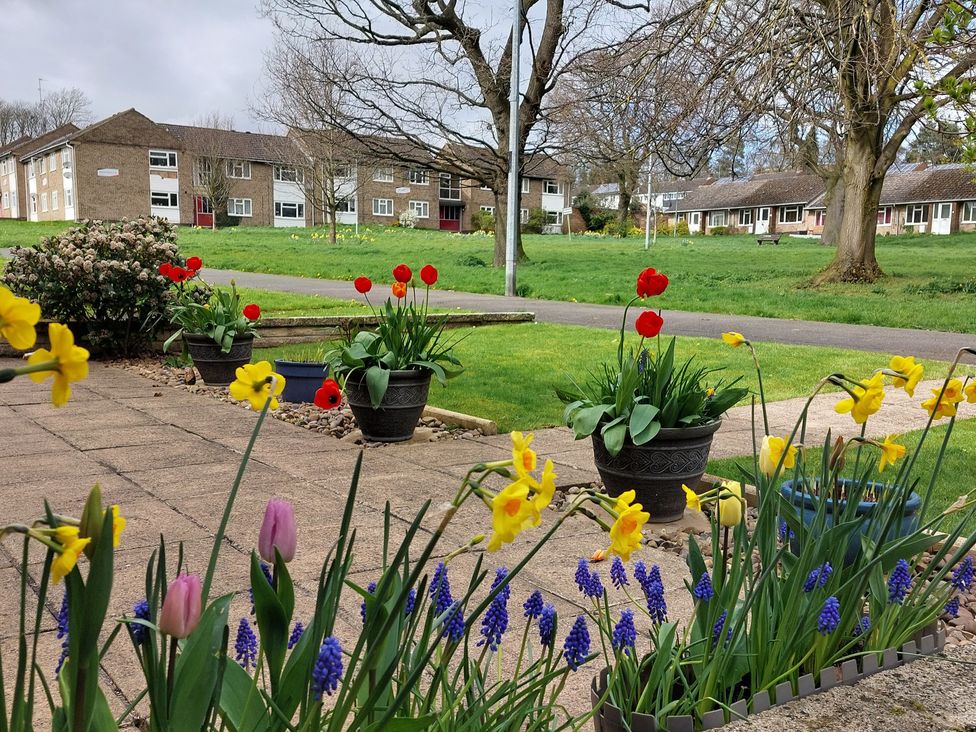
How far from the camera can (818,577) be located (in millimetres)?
2027

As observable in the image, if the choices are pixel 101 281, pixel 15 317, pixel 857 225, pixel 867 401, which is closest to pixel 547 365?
pixel 101 281

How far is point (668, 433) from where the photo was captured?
404cm

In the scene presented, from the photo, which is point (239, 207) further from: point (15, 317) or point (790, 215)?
point (15, 317)

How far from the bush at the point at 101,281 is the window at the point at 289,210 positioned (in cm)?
5393

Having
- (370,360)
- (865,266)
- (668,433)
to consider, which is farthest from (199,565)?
(865,266)

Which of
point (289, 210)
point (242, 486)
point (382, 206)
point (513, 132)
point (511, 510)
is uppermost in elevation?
point (382, 206)

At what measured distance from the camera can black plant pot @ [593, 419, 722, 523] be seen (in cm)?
408

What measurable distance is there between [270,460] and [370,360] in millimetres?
951

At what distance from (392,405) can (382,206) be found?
59.3 meters

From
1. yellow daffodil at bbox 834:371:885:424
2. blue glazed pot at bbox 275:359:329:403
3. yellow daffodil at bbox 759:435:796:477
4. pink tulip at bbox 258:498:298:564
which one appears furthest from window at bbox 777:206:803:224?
pink tulip at bbox 258:498:298:564

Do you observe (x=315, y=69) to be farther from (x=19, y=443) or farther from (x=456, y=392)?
(x=19, y=443)

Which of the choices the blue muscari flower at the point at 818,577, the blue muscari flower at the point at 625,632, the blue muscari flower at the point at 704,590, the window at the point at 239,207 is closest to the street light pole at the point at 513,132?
the blue muscari flower at the point at 818,577

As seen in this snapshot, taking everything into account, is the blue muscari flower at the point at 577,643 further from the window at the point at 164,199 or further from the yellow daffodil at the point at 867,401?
the window at the point at 164,199

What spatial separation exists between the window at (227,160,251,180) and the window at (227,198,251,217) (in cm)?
153
